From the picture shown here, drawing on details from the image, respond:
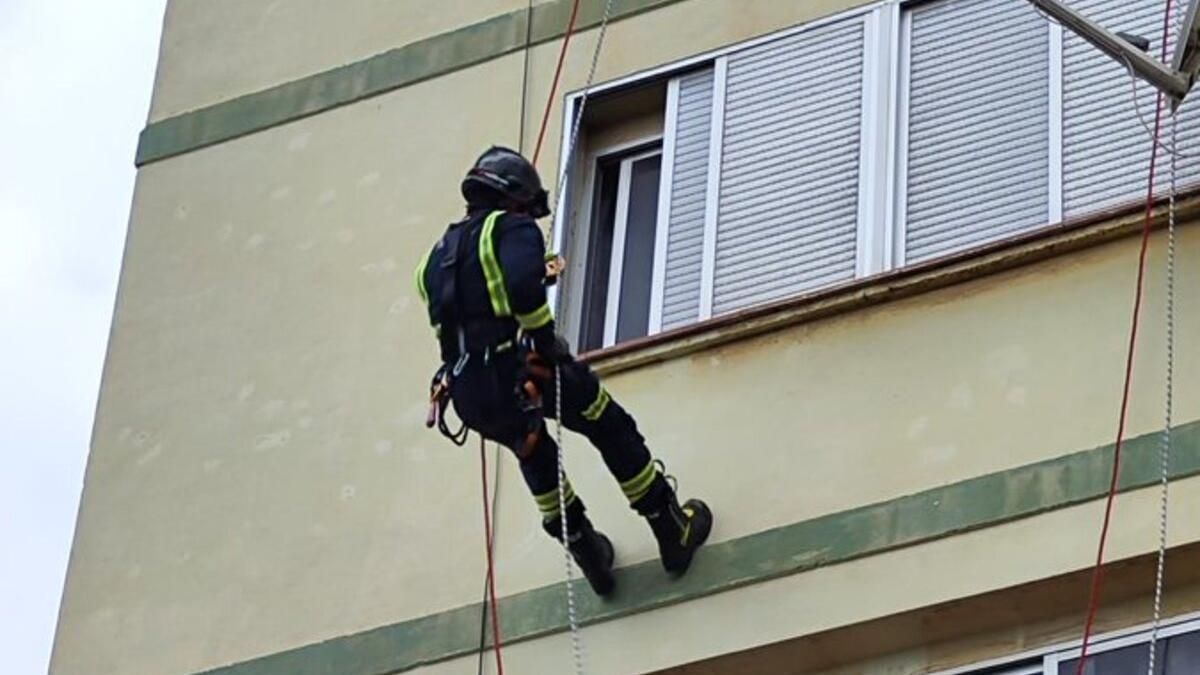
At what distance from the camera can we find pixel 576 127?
14141mm

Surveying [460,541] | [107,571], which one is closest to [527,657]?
[460,541]

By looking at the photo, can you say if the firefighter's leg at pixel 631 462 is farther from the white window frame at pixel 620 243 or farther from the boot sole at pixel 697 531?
the white window frame at pixel 620 243

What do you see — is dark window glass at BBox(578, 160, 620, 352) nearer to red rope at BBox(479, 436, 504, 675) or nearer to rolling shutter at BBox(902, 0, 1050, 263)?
red rope at BBox(479, 436, 504, 675)

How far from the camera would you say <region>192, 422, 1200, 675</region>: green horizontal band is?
11844mm

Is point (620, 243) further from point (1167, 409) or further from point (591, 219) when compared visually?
point (1167, 409)

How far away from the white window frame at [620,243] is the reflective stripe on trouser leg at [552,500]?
1255 mm

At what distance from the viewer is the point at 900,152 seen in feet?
43.6

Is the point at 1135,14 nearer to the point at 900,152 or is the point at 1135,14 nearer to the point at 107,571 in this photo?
the point at 900,152

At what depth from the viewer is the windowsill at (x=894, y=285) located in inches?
486

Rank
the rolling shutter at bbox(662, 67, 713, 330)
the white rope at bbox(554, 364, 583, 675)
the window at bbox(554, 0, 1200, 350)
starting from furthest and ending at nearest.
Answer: the rolling shutter at bbox(662, 67, 713, 330) → the window at bbox(554, 0, 1200, 350) → the white rope at bbox(554, 364, 583, 675)

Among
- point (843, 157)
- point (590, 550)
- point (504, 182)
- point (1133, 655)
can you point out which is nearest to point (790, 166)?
point (843, 157)

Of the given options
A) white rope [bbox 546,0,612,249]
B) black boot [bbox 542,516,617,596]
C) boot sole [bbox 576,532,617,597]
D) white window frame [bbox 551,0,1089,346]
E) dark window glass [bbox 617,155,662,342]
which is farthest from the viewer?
white rope [bbox 546,0,612,249]

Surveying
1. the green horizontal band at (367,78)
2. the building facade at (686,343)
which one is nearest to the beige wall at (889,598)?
the building facade at (686,343)

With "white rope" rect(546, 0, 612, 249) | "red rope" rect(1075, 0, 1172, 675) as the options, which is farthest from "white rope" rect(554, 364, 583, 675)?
"red rope" rect(1075, 0, 1172, 675)
